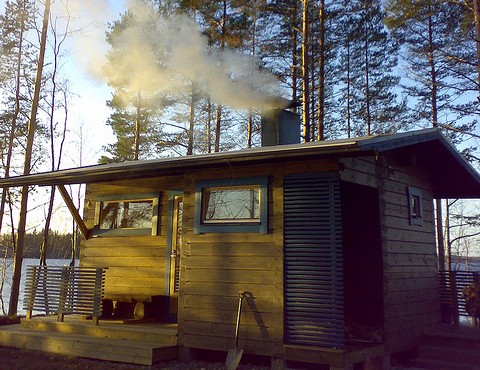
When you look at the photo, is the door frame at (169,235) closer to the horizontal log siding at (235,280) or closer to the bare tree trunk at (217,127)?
the horizontal log siding at (235,280)

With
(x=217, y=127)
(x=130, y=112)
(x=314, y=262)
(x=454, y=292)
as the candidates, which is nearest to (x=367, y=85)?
(x=217, y=127)

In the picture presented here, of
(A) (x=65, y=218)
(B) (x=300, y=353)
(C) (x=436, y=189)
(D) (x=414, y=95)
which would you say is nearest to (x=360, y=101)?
(D) (x=414, y=95)

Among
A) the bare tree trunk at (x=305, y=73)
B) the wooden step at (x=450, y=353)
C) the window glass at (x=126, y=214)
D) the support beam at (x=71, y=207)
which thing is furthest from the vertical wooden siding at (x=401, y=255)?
the bare tree trunk at (x=305, y=73)

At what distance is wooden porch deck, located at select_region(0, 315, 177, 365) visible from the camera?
6.15 m

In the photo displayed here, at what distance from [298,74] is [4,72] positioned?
11.0 metres

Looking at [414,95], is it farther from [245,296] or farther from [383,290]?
[245,296]

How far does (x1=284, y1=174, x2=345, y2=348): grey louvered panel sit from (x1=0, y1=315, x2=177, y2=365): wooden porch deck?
183 cm

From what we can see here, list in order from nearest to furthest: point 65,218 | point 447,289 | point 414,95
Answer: point 447,289, point 414,95, point 65,218

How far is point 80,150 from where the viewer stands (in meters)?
23.4

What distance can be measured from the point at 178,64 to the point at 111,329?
330 inches

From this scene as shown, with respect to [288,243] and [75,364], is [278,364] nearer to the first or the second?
[288,243]

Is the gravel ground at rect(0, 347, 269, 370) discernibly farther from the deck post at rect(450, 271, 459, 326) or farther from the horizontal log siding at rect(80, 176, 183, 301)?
the deck post at rect(450, 271, 459, 326)

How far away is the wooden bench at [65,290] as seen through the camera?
730cm

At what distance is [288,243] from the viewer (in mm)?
5863
